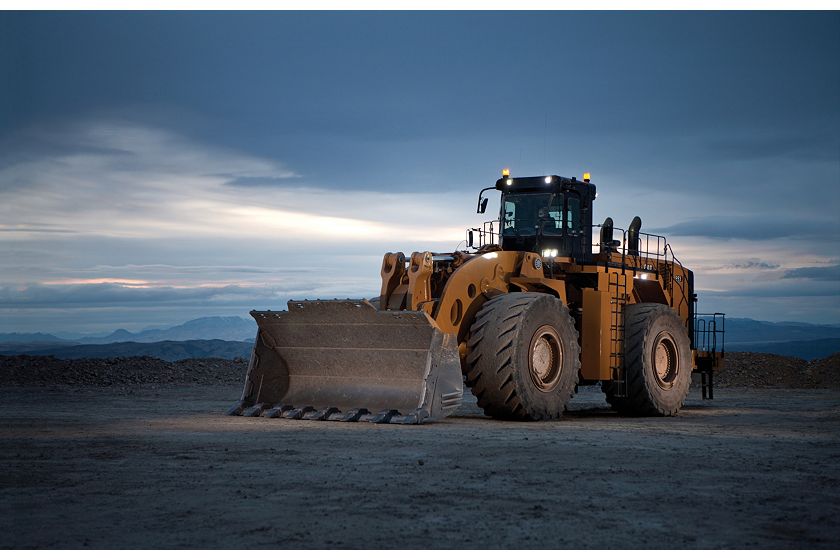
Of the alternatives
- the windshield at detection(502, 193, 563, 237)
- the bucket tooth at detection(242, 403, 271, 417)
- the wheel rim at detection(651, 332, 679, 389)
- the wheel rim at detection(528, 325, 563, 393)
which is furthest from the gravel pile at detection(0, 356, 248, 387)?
the wheel rim at detection(528, 325, 563, 393)

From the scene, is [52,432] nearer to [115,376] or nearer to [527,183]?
[527,183]

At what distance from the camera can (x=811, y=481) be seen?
10117 millimetres

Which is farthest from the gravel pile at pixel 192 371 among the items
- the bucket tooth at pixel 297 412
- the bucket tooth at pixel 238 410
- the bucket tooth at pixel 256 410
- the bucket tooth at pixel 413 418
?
the bucket tooth at pixel 413 418

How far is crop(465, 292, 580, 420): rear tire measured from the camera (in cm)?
1584

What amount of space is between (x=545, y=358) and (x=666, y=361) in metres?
4.57

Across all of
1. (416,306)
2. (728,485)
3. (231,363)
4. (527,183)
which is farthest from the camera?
(231,363)

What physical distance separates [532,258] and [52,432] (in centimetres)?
822

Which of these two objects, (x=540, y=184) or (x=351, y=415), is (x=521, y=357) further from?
(x=540, y=184)

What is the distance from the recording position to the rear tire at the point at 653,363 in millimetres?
19141

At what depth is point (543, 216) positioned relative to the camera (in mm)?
19625

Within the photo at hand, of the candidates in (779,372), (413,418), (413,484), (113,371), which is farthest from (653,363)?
(779,372)

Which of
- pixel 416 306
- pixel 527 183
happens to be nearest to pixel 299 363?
pixel 416 306

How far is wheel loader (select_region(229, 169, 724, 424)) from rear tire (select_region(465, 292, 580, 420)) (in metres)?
0.02

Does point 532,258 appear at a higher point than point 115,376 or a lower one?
higher
